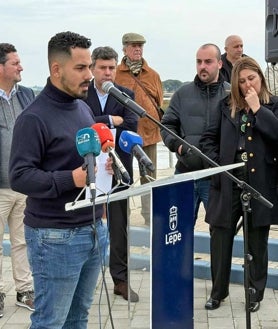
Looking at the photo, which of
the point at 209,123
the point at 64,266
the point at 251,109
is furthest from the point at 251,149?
the point at 64,266

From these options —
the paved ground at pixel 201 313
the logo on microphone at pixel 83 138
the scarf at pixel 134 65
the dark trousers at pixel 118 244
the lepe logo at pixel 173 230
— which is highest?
the scarf at pixel 134 65

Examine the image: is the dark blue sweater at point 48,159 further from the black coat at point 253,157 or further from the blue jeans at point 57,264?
the black coat at point 253,157

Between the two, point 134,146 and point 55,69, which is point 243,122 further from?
point 55,69

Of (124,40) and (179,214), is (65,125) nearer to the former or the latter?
(179,214)

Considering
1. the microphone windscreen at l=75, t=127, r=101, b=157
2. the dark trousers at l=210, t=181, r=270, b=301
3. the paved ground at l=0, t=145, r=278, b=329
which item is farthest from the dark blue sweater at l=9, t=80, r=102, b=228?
the dark trousers at l=210, t=181, r=270, b=301

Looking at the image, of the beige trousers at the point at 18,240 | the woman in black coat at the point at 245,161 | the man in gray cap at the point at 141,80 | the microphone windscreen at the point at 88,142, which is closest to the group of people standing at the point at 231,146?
the woman in black coat at the point at 245,161

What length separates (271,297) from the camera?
5.14 m

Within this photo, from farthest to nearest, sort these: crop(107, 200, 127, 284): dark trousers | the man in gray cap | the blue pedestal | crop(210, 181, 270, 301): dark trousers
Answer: the man in gray cap → crop(107, 200, 127, 284): dark trousers → crop(210, 181, 270, 301): dark trousers → the blue pedestal

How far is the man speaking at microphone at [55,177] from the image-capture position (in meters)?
2.89

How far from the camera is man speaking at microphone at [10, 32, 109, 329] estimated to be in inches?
114

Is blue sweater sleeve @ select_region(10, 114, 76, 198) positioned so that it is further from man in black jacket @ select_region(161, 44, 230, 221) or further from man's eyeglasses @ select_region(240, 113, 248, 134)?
man in black jacket @ select_region(161, 44, 230, 221)

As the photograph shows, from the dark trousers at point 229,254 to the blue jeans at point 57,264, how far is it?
1.91 metres

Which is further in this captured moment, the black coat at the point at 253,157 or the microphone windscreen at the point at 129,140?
the black coat at the point at 253,157

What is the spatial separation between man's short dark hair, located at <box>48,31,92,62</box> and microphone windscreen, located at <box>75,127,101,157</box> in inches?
20.4
